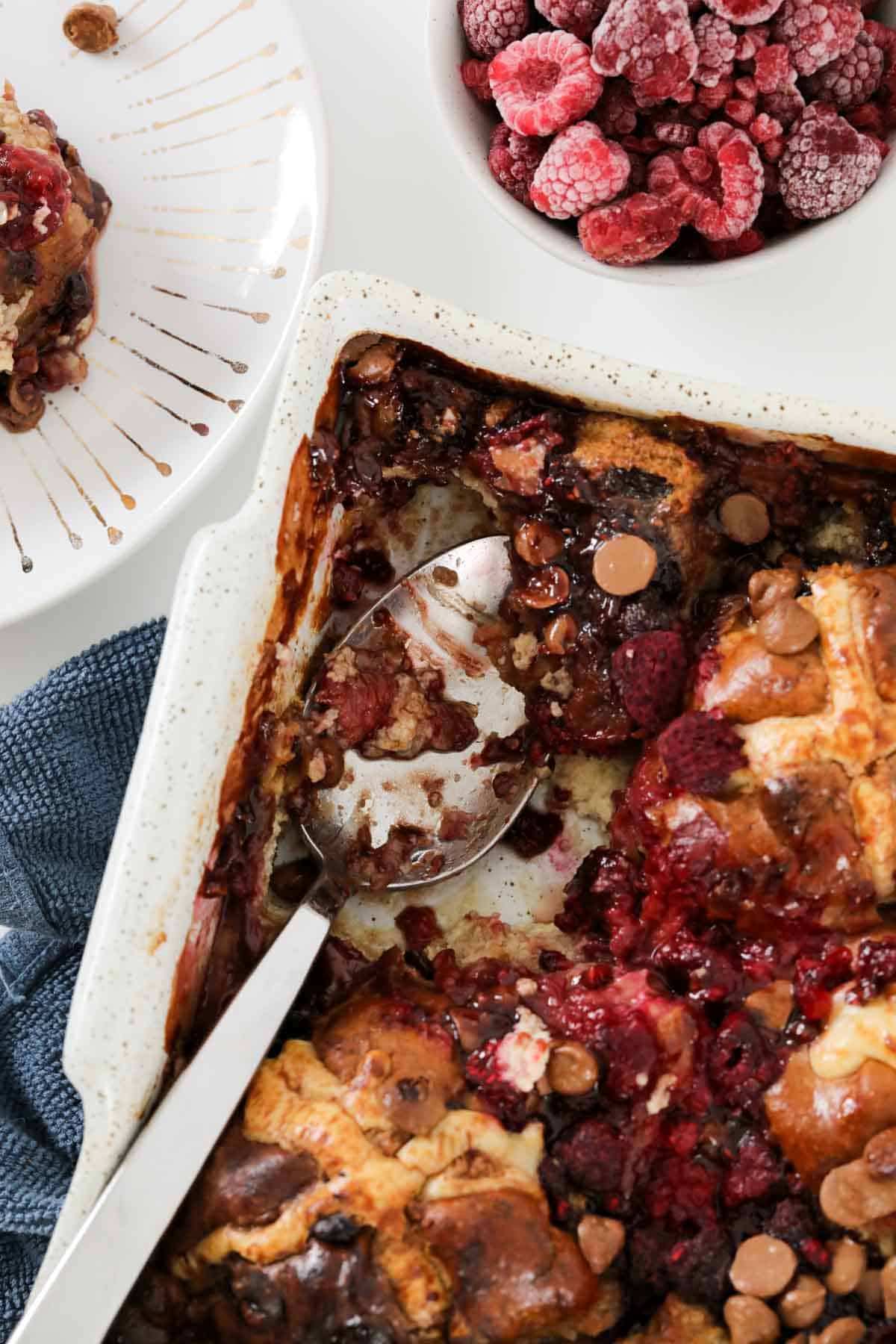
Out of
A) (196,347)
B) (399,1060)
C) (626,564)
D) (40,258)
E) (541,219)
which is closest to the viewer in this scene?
(399,1060)

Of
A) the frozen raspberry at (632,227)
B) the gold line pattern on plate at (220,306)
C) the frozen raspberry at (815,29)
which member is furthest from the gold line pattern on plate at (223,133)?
the frozen raspberry at (815,29)

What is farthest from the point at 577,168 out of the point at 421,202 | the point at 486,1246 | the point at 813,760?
the point at 486,1246

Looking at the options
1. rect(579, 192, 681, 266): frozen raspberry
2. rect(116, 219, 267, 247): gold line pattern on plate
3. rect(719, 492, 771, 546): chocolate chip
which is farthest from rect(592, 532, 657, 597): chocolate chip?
rect(116, 219, 267, 247): gold line pattern on plate

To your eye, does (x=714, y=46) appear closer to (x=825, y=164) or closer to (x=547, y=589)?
(x=825, y=164)

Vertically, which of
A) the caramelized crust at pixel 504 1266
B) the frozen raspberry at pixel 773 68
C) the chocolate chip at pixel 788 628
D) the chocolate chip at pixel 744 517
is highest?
the frozen raspberry at pixel 773 68

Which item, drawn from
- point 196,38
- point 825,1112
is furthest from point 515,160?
point 825,1112

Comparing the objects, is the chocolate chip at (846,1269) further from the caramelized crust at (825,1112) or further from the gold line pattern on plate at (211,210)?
the gold line pattern on plate at (211,210)

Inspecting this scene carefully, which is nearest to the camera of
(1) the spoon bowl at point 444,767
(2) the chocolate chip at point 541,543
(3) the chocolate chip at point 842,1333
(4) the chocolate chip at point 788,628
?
(3) the chocolate chip at point 842,1333
